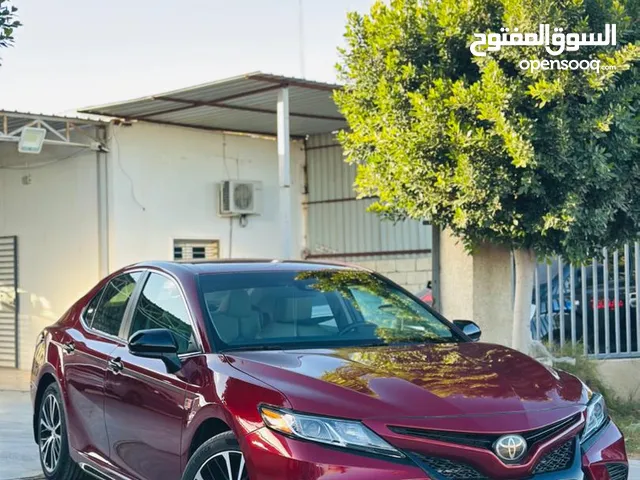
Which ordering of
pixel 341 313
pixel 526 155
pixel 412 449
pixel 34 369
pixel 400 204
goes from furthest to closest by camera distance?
pixel 400 204, pixel 526 155, pixel 34 369, pixel 341 313, pixel 412 449

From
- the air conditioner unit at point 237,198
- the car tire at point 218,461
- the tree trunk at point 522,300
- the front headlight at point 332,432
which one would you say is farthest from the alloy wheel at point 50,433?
the air conditioner unit at point 237,198

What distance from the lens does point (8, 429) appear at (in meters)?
9.38

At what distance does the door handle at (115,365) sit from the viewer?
547 cm

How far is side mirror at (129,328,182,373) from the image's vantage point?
4805 mm

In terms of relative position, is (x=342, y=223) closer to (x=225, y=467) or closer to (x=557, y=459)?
(x=225, y=467)

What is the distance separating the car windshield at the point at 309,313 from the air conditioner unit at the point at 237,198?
11994 mm

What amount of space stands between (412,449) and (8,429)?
6.55 m

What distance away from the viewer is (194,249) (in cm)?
1767

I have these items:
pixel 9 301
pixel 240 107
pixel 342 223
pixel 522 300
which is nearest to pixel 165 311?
pixel 522 300

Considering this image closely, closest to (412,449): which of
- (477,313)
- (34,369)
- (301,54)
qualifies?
(34,369)

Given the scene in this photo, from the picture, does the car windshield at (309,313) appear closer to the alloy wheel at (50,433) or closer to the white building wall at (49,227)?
the alloy wheel at (50,433)

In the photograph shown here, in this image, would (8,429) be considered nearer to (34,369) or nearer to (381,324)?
(34,369)

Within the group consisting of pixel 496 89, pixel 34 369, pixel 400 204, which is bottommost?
pixel 34 369

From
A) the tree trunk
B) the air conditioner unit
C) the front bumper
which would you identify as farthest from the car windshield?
the air conditioner unit
